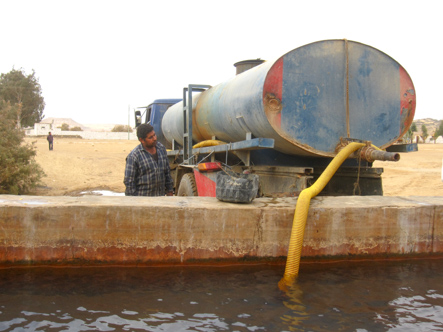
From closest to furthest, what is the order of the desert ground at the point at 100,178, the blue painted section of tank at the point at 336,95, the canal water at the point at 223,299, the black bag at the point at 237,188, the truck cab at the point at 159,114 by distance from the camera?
the canal water at the point at 223,299 → the black bag at the point at 237,188 → the blue painted section of tank at the point at 336,95 → the truck cab at the point at 159,114 → the desert ground at the point at 100,178

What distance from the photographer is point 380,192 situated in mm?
5918

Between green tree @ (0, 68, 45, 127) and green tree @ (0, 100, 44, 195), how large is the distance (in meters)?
47.0

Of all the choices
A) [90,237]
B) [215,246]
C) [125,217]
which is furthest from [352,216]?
[90,237]

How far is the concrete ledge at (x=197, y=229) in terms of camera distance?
4.14 m

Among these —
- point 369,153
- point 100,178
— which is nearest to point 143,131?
point 369,153

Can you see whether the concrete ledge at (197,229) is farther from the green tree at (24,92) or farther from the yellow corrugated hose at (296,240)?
the green tree at (24,92)

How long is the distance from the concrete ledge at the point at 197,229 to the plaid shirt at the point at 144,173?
2.22 ft

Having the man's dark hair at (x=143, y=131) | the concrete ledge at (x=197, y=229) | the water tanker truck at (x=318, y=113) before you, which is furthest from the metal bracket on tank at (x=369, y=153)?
the man's dark hair at (x=143, y=131)

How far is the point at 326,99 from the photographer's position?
17.3 feet

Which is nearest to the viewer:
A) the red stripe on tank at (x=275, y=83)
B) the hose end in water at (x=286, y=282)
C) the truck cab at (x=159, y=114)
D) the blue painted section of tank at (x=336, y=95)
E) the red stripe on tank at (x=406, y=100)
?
the hose end in water at (x=286, y=282)

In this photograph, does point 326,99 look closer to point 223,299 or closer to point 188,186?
point 223,299

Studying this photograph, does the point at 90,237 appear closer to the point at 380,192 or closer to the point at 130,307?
the point at 130,307

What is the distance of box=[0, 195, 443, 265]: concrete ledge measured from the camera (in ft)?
13.6

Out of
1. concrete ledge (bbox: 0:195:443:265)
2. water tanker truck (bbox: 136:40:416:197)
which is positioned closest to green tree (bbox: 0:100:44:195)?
water tanker truck (bbox: 136:40:416:197)
